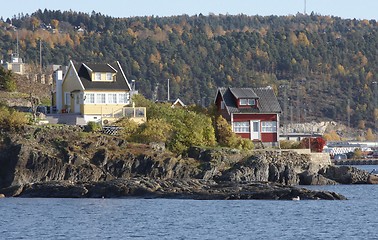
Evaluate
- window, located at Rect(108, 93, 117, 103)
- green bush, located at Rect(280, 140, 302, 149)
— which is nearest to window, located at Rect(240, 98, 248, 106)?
green bush, located at Rect(280, 140, 302, 149)

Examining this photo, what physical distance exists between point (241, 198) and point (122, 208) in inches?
333

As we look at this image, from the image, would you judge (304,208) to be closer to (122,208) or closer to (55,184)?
(122,208)

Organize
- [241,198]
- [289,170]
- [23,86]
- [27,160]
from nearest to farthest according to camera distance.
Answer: [241,198]
[27,160]
[289,170]
[23,86]

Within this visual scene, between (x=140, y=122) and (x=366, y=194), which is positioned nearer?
(x=366, y=194)

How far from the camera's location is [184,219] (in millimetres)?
61219

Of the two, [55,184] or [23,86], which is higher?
[23,86]

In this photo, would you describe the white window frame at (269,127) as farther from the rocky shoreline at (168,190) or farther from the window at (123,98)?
the rocky shoreline at (168,190)

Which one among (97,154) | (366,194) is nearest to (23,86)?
(97,154)

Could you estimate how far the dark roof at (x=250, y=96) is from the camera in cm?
9356

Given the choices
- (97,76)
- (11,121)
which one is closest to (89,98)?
(97,76)

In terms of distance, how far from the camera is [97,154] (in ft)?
262

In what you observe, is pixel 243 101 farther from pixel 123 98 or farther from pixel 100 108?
pixel 100 108

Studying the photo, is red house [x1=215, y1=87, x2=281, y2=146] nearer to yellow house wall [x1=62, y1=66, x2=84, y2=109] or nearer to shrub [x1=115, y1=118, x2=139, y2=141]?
shrub [x1=115, y1=118, x2=139, y2=141]

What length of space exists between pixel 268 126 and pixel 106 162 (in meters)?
18.8
